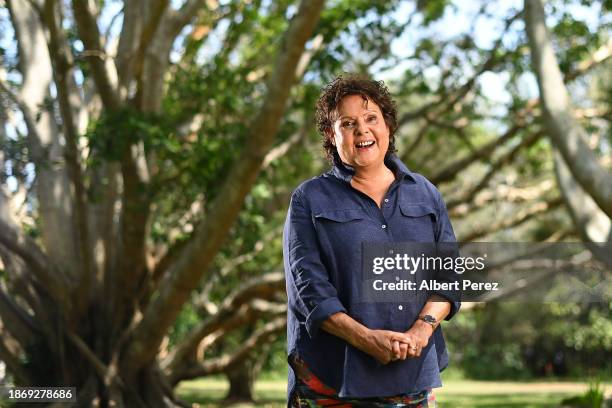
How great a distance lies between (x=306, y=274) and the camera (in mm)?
2346

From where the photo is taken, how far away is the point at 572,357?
3231cm

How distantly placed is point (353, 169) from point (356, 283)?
0.36 metres

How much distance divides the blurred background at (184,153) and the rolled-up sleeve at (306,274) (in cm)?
520

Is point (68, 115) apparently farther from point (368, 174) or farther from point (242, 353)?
point (368, 174)

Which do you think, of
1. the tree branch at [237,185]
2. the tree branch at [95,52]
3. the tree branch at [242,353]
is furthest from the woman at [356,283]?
the tree branch at [242,353]

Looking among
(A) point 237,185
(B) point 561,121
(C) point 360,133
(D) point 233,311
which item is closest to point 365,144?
(C) point 360,133

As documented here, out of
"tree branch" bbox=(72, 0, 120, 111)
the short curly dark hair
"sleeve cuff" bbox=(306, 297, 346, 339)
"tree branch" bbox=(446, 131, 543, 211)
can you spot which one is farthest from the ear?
"tree branch" bbox=(446, 131, 543, 211)

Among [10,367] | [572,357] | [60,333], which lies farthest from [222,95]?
[572,357]

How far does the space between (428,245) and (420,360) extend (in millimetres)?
313

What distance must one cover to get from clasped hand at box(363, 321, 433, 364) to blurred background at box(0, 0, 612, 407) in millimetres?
5451

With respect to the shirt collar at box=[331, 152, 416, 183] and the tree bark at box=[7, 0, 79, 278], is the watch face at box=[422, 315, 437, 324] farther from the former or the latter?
the tree bark at box=[7, 0, 79, 278]

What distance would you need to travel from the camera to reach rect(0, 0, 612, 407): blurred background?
827 cm

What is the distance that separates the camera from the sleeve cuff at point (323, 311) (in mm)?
2287

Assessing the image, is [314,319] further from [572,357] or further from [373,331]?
[572,357]
